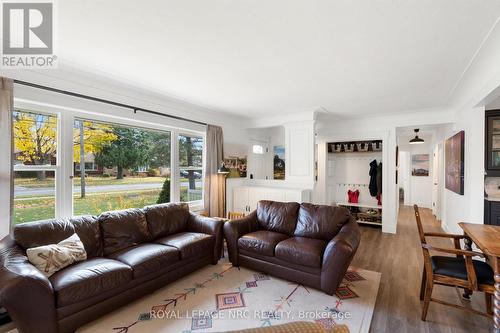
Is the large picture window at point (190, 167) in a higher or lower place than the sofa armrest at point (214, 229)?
higher

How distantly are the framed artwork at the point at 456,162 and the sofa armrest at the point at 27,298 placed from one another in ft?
17.6

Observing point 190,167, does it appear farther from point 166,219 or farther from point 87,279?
point 87,279

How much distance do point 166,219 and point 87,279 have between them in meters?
1.37

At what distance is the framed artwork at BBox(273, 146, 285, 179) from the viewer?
653cm

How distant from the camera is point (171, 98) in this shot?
3859 millimetres

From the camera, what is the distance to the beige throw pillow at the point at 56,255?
2.03 m

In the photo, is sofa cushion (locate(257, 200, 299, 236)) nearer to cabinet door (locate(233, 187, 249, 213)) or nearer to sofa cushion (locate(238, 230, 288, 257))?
sofa cushion (locate(238, 230, 288, 257))

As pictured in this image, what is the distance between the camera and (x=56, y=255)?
2.13 m

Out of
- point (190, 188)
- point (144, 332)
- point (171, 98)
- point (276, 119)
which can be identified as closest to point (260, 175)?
point (276, 119)

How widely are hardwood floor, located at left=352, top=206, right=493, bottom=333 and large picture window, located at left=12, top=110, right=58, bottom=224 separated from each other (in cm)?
376

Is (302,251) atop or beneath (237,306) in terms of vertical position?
atop

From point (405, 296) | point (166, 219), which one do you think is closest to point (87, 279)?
point (166, 219)

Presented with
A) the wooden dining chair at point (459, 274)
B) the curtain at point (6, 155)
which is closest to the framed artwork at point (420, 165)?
the wooden dining chair at point (459, 274)

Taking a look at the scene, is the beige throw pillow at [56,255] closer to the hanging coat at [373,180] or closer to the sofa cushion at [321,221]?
the sofa cushion at [321,221]
